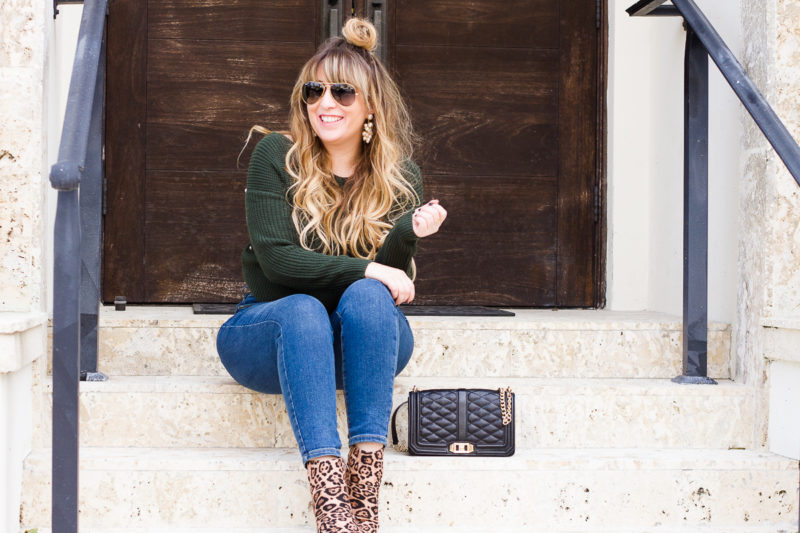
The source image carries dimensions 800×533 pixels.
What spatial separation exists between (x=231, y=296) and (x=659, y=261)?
1641 mm

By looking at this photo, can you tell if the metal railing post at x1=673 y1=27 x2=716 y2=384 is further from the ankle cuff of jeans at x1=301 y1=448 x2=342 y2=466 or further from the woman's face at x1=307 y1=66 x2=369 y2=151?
the ankle cuff of jeans at x1=301 y1=448 x2=342 y2=466

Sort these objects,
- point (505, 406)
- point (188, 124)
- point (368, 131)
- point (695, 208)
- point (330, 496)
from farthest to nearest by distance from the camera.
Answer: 1. point (188, 124)
2. point (695, 208)
3. point (368, 131)
4. point (505, 406)
5. point (330, 496)

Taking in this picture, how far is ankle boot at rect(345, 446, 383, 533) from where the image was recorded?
1.80 metres

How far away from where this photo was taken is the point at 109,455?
2029mm

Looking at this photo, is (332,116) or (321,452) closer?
(321,452)

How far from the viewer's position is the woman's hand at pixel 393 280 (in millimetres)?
1960

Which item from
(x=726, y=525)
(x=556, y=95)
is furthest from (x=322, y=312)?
(x=556, y=95)

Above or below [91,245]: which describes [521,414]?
below

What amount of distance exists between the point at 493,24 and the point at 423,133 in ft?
1.71

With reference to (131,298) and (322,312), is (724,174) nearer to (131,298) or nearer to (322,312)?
(322,312)

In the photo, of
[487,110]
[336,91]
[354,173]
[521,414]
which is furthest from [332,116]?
[487,110]

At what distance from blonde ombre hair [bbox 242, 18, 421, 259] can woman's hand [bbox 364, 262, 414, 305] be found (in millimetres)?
151

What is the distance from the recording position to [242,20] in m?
3.42

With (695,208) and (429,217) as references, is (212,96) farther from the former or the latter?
(695,208)
